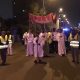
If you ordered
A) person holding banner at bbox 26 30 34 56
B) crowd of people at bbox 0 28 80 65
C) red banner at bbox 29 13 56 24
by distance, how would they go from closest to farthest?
1. crowd of people at bbox 0 28 80 65
2. person holding banner at bbox 26 30 34 56
3. red banner at bbox 29 13 56 24

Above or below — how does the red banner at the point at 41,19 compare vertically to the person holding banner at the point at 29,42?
above

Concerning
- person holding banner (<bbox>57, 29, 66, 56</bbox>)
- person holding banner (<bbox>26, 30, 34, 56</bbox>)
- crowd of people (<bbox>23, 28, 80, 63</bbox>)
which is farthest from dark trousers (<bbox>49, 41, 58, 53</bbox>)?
person holding banner (<bbox>26, 30, 34, 56</bbox>)

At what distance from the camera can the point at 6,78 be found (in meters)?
15.0

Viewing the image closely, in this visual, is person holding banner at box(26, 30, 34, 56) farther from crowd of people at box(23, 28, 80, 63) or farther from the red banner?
the red banner

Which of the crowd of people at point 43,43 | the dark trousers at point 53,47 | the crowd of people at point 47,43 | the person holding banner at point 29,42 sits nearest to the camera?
the crowd of people at point 43,43

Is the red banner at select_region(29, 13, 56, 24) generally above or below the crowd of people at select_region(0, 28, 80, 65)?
above

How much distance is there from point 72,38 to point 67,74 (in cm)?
519

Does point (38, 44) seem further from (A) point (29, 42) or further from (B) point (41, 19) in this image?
(B) point (41, 19)

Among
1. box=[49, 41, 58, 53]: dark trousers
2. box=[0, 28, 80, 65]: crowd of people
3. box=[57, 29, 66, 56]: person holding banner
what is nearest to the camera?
box=[0, 28, 80, 65]: crowd of people

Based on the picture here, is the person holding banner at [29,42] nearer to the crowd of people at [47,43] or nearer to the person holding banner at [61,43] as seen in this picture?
the crowd of people at [47,43]

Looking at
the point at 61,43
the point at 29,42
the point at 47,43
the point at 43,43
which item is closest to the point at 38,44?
the point at 43,43

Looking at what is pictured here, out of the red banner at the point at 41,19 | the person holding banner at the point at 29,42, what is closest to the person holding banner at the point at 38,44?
the person holding banner at the point at 29,42

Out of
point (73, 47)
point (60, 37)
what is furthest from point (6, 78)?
point (60, 37)

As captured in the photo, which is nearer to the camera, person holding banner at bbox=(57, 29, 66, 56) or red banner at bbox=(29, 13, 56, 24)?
person holding banner at bbox=(57, 29, 66, 56)
